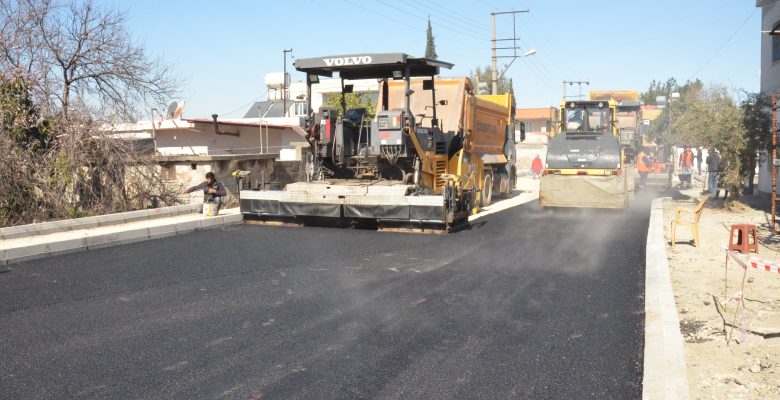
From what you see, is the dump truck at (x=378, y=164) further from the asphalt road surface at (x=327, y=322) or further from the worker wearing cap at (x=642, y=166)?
the worker wearing cap at (x=642, y=166)

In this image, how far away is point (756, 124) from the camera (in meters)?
14.5

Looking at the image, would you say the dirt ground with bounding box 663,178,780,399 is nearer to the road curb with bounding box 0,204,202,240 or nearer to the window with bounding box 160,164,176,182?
the road curb with bounding box 0,204,202,240

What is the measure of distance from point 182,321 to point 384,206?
6.04 m

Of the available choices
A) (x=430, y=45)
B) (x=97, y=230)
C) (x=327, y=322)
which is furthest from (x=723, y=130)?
(x=430, y=45)

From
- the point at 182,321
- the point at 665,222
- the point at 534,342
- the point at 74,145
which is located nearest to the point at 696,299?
the point at 534,342

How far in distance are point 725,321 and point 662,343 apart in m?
1.23

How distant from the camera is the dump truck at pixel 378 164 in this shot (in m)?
11.7

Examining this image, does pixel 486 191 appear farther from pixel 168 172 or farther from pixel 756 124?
pixel 168 172

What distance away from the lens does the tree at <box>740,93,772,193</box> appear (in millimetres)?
14383

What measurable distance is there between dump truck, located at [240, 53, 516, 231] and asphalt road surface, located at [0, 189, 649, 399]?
160cm

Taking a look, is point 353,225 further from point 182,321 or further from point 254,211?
point 182,321

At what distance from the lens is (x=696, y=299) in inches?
267

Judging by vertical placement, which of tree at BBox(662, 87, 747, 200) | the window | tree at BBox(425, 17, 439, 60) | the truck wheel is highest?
tree at BBox(425, 17, 439, 60)

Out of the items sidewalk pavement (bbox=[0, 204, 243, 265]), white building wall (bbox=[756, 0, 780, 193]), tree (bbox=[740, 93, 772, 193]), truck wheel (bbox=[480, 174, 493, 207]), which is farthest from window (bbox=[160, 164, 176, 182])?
white building wall (bbox=[756, 0, 780, 193])
